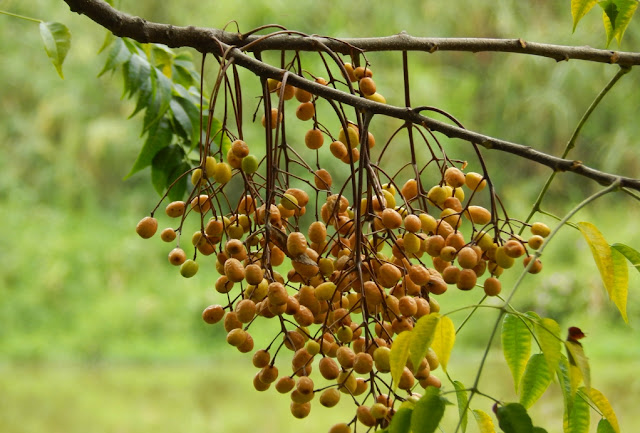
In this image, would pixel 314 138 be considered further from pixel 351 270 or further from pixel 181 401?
pixel 181 401

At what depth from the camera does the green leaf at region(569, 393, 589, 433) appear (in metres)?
0.29

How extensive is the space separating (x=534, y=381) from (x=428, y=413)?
0.23 feet

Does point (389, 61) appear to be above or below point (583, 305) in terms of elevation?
above

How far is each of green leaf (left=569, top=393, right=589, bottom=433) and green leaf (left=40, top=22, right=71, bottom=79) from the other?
0.34m

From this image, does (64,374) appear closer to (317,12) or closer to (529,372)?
(317,12)

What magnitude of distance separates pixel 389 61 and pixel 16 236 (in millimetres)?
1404

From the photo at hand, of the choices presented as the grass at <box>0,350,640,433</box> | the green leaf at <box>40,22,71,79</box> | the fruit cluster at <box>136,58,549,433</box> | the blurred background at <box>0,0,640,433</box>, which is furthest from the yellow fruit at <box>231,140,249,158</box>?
the blurred background at <box>0,0,640,433</box>

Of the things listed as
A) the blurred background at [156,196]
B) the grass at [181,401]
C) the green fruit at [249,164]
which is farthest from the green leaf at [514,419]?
the blurred background at [156,196]

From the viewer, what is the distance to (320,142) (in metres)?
0.35

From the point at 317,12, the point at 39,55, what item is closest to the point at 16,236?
the point at 39,55

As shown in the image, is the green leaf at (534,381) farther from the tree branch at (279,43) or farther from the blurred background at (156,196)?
the blurred background at (156,196)

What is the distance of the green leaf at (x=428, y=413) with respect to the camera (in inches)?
9.7

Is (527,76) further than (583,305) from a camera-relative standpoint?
Yes

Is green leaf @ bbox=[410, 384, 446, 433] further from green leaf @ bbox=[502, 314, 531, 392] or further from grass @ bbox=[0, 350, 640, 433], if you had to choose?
grass @ bbox=[0, 350, 640, 433]
